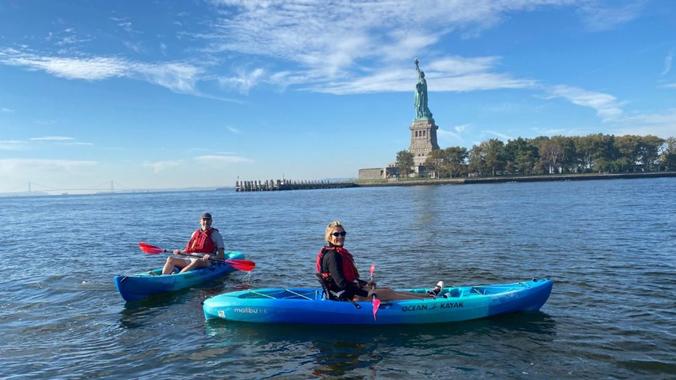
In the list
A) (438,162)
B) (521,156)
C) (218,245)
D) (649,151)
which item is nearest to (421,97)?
(438,162)

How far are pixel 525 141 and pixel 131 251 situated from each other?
397 feet

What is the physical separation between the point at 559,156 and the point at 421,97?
40.8m

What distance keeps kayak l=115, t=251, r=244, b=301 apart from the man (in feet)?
0.90

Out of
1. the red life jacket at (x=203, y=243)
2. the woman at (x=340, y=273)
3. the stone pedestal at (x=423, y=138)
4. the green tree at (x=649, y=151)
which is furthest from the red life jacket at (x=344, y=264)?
the green tree at (x=649, y=151)

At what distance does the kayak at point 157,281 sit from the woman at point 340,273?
5.63 meters

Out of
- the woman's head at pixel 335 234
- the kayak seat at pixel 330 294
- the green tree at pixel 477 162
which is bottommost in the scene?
the kayak seat at pixel 330 294

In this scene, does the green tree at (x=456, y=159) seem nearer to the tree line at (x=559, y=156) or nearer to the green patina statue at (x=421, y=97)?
the tree line at (x=559, y=156)

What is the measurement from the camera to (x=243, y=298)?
10969 mm

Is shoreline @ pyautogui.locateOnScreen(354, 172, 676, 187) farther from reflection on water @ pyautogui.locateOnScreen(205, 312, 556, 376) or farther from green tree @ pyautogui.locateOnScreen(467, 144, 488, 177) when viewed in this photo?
reflection on water @ pyautogui.locateOnScreen(205, 312, 556, 376)

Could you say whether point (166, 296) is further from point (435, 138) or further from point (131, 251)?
point (435, 138)

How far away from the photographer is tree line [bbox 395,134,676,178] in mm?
123562

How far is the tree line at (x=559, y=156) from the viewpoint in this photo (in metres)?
124

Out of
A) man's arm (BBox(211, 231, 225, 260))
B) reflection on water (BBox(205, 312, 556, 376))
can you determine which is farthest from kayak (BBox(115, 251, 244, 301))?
reflection on water (BBox(205, 312, 556, 376))

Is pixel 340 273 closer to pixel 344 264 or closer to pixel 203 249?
pixel 344 264
